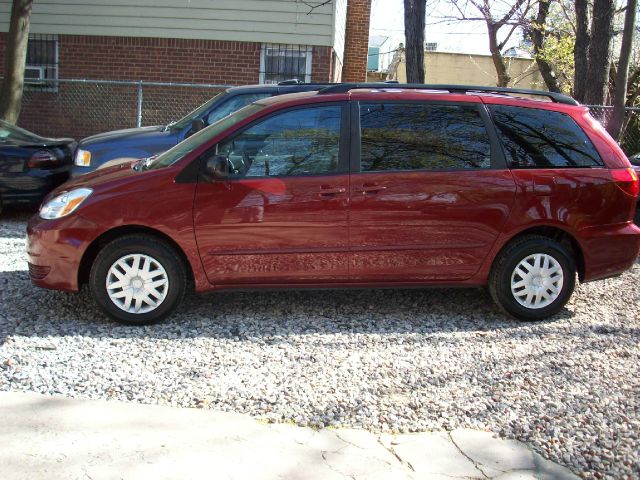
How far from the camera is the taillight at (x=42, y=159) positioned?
866 cm

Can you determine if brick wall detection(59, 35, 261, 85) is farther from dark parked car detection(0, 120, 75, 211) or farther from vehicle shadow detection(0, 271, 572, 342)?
vehicle shadow detection(0, 271, 572, 342)

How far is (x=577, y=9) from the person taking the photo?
11.6m

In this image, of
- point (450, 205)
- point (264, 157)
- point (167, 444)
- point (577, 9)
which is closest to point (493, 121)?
point (450, 205)

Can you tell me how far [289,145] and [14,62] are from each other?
9116 millimetres

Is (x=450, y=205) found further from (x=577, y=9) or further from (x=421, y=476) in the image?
(x=577, y=9)

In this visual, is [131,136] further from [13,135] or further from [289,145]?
[289,145]

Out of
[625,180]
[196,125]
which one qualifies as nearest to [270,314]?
[625,180]

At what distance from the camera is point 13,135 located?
9.00m

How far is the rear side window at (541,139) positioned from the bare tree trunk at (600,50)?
534 cm

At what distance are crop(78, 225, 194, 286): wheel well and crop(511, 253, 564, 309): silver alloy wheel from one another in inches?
101

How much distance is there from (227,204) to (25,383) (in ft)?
5.97

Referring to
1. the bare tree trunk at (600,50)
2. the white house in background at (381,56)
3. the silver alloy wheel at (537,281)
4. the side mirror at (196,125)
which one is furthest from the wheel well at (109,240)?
the white house in background at (381,56)

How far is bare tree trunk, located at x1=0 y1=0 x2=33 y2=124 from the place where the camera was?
1228 cm

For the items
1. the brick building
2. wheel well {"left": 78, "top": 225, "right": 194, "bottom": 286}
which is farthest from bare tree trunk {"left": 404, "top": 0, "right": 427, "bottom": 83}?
wheel well {"left": 78, "top": 225, "right": 194, "bottom": 286}
